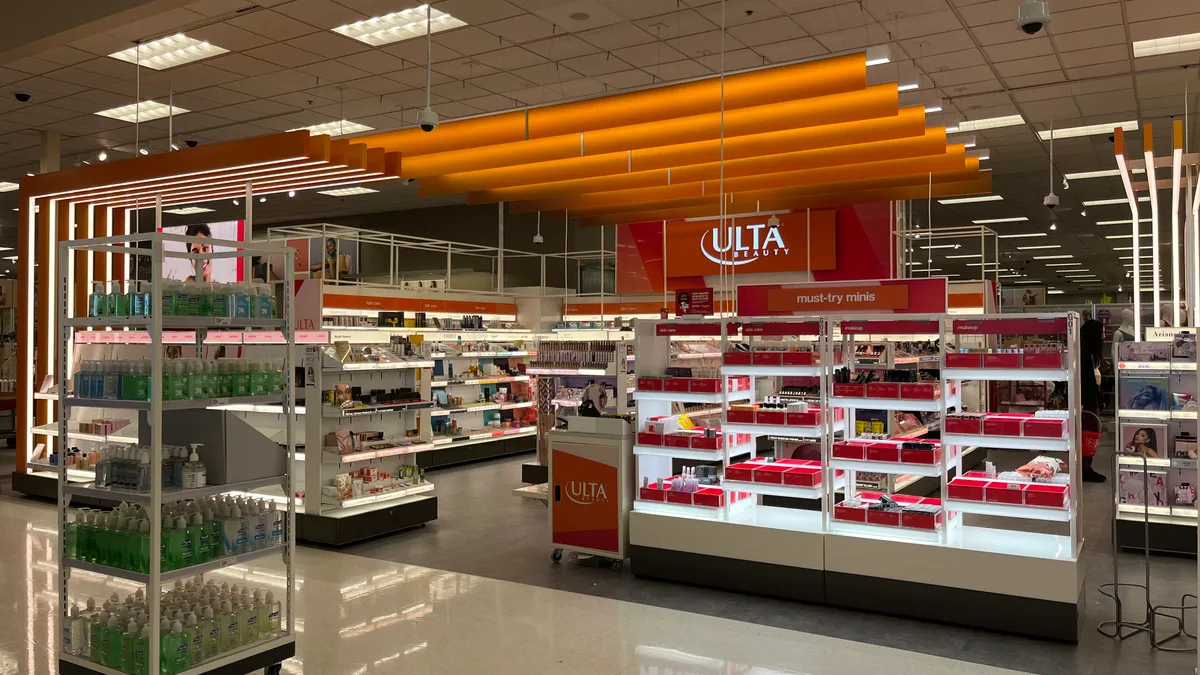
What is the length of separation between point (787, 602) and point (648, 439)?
157cm

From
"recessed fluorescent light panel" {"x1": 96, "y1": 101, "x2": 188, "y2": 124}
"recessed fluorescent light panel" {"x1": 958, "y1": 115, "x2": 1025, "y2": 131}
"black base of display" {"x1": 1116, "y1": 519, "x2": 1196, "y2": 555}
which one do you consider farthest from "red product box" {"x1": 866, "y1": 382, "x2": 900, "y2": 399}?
"recessed fluorescent light panel" {"x1": 96, "y1": 101, "x2": 188, "y2": 124}

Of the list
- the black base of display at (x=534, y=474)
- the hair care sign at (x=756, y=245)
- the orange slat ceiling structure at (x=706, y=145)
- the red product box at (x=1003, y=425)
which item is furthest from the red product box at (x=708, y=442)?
the hair care sign at (x=756, y=245)

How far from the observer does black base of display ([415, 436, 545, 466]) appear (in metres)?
11.9

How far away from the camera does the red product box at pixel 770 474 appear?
592cm

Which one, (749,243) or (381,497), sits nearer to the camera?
(381,497)

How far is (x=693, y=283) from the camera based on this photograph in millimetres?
13719

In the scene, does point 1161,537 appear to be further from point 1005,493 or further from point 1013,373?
point 1013,373

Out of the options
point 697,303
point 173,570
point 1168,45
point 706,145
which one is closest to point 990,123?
point 1168,45

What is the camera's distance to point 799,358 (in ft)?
19.5

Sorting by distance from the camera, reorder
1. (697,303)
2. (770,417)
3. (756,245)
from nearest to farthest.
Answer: (770,417) < (697,303) < (756,245)

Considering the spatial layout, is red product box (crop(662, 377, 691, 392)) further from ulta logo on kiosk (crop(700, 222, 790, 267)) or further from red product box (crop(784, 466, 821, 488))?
ulta logo on kiosk (crop(700, 222, 790, 267))

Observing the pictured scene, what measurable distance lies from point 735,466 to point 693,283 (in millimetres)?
7792

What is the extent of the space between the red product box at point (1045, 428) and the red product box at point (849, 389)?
1009 millimetres

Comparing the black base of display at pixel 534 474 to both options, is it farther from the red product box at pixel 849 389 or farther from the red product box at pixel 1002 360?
the red product box at pixel 1002 360
